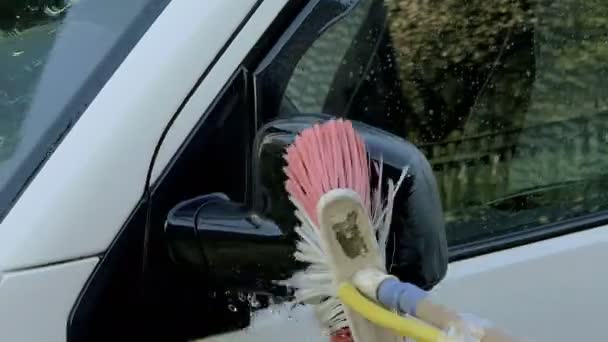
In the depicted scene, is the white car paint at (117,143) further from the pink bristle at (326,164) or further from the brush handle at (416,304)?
the brush handle at (416,304)

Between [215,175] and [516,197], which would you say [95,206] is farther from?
[516,197]

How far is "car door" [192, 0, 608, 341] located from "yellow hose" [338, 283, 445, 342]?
0.38 m

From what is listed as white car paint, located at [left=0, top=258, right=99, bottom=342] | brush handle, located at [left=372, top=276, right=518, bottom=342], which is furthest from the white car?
brush handle, located at [left=372, top=276, right=518, bottom=342]

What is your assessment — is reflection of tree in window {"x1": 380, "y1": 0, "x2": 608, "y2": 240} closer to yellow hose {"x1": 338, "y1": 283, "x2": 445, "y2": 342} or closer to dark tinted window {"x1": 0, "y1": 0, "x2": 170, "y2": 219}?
dark tinted window {"x1": 0, "y1": 0, "x2": 170, "y2": 219}

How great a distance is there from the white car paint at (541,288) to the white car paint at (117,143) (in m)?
0.52

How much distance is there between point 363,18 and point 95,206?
1.83ft

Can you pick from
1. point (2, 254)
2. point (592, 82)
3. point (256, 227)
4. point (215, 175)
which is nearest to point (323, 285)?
point (256, 227)

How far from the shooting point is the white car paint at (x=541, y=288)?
5.64ft

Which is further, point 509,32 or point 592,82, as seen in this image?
point 592,82

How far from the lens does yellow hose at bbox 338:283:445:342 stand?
3.43ft

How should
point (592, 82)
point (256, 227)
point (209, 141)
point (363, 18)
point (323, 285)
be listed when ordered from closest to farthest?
point (323, 285) < point (256, 227) < point (209, 141) < point (363, 18) < point (592, 82)

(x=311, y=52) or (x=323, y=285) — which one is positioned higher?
(x=311, y=52)

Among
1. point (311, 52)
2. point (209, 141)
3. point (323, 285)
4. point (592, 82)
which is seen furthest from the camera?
point (592, 82)

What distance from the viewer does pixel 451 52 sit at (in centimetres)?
180
